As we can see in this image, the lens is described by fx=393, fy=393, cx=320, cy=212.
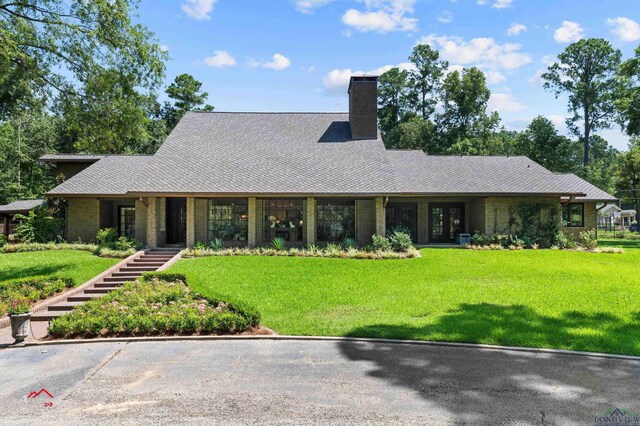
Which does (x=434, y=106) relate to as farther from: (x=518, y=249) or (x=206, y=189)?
(x=206, y=189)

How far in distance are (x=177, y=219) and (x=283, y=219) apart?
5.37 metres

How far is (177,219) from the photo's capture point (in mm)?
19641

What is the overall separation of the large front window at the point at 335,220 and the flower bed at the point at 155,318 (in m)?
10.1

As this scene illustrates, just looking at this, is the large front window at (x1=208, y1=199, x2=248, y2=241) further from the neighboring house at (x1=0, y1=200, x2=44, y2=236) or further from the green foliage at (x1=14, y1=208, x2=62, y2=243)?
the neighboring house at (x1=0, y1=200, x2=44, y2=236)

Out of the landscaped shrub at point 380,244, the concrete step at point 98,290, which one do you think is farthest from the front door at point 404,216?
the concrete step at point 98,290

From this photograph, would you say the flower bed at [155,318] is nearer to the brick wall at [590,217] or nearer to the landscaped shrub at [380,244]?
the landscaped shrub at [380,244]

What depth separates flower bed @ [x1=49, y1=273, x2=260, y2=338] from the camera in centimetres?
834

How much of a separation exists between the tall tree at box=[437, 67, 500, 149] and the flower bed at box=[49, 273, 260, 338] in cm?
3692

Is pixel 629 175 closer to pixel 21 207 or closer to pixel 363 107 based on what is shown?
pixel 363 107

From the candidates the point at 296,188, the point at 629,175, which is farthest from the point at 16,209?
the point at 629,175

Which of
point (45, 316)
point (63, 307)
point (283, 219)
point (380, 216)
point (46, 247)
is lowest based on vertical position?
point (45, 316)

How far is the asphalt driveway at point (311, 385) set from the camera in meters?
4.83

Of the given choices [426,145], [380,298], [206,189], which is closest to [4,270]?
[206,189]

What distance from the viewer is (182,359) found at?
6.95 meters
